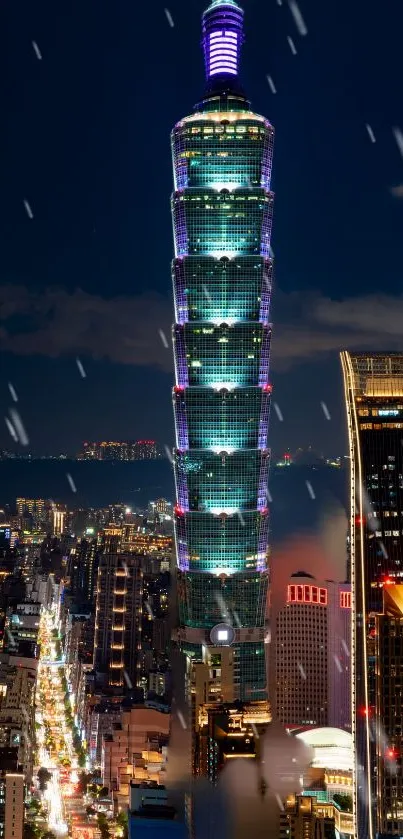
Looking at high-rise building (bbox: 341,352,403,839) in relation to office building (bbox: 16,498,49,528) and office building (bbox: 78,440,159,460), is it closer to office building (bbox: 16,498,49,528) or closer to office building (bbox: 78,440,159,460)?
office building (bbox: 78,440,159,460)

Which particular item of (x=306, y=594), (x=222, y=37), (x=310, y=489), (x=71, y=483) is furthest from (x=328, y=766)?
(x=71, y=483)

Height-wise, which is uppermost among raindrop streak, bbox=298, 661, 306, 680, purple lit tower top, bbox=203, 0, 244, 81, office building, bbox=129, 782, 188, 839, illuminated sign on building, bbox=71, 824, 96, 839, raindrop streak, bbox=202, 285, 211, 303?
purple lit tower top, bbox=203, 0, 244, 81

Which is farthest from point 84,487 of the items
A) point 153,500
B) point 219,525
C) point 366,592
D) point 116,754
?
point 366,592

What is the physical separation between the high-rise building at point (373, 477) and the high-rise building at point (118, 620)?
26.6ft

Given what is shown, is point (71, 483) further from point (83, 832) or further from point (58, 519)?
point (83, 832)

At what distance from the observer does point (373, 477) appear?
474 inches

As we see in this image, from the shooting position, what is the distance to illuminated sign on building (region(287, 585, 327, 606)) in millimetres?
17203

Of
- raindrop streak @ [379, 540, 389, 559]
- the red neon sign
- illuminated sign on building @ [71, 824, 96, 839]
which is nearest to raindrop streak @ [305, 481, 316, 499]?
the red neon sign

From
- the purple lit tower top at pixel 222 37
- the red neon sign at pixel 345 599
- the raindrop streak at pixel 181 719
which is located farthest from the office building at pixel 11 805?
the purple lit tower top at pixel 222 37

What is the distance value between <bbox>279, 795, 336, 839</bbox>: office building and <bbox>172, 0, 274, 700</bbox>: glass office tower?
294 inches

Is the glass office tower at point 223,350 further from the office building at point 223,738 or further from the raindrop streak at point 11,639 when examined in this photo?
the office building at point 223,738

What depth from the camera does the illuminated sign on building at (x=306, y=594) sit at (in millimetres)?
17203

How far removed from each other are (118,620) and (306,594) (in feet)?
14.7

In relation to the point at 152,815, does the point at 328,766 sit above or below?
above
